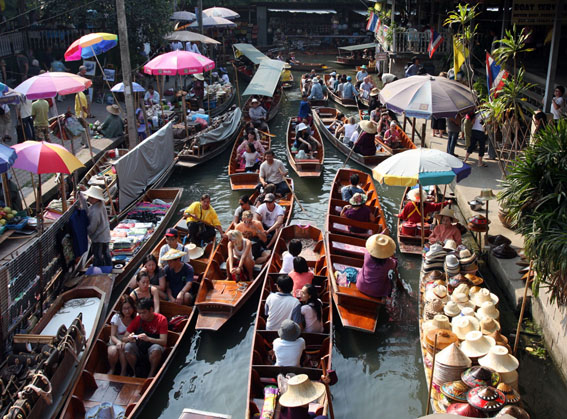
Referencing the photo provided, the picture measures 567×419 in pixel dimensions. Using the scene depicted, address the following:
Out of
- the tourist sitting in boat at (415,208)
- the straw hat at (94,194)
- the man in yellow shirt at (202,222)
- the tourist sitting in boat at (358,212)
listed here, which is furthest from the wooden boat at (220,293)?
the tourist sitting in boat at (415,208)

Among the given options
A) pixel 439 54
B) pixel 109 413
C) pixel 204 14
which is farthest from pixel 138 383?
pixel 204 14

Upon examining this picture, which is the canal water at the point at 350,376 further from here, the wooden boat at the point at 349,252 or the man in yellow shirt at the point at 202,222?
the man in yellow shirt at the point at 202,222

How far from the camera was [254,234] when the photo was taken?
9.83 meters

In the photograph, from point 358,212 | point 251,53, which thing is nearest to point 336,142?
point 358,212

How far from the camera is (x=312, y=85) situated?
22438 millimetres

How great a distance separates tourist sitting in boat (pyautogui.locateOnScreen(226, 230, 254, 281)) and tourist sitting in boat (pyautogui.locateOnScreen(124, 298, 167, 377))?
72.1 inches

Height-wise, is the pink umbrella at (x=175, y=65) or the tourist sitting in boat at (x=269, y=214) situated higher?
the pink umbrella at (x=175, y=65)

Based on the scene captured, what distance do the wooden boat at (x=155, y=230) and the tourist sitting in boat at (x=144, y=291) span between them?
1712 mm

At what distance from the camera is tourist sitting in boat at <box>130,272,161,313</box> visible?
7.93 metres

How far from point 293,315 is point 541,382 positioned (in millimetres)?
3335

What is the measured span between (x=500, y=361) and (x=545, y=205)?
2511 mm

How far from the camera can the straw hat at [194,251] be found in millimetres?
9805

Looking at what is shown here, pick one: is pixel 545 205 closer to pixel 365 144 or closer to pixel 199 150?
pixel 365 144

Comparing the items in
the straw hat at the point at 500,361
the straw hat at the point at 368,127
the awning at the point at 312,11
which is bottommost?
the straw hat at the point at 500,361
